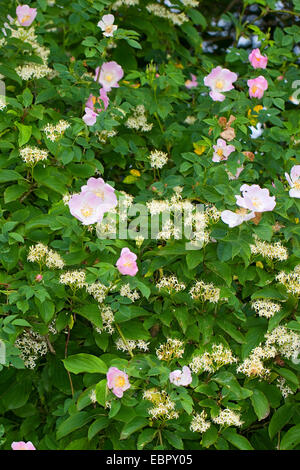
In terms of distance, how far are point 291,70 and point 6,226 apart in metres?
1.25

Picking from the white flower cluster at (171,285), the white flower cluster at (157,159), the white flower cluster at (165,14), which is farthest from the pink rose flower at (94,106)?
the white flower cluster at (171,285)

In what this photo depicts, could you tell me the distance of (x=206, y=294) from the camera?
5.72 feet

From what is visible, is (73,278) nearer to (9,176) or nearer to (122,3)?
(9,176)

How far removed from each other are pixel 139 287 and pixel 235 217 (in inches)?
12.1

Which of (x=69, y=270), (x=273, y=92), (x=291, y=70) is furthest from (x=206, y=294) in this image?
(x=291, y=70)

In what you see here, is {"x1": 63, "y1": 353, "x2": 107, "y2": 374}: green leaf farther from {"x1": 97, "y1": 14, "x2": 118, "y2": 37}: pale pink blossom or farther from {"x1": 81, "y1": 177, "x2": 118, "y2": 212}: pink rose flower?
{"x1": 97, "y1": 14, "x2": 118, "y2": 37}: pale pink blossom

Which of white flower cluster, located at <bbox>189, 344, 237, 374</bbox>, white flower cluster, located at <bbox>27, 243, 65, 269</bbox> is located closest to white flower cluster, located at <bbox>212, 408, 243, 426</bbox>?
white flower cluster, located at <bbox>189, 344, 237, 374</bbox>

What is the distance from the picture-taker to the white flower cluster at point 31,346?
1779 mm

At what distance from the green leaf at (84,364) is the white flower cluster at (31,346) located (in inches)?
7.0

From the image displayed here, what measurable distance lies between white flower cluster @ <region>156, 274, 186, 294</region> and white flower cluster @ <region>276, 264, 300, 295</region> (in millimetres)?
259

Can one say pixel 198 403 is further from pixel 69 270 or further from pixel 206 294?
pixel 69 270

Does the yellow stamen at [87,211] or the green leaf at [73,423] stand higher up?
the yellow stamen at [87,211]

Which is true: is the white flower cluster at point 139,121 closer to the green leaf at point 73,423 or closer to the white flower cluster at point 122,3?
the white flower cluster at point 122,3

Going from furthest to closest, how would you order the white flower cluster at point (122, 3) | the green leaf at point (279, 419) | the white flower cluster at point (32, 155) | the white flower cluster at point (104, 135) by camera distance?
the white flower cluster at point (122, 3)
the white flower cluster at point (104, 135)
the white flower cluster at point (32, 155)
the green leaf at point (279, 419)
